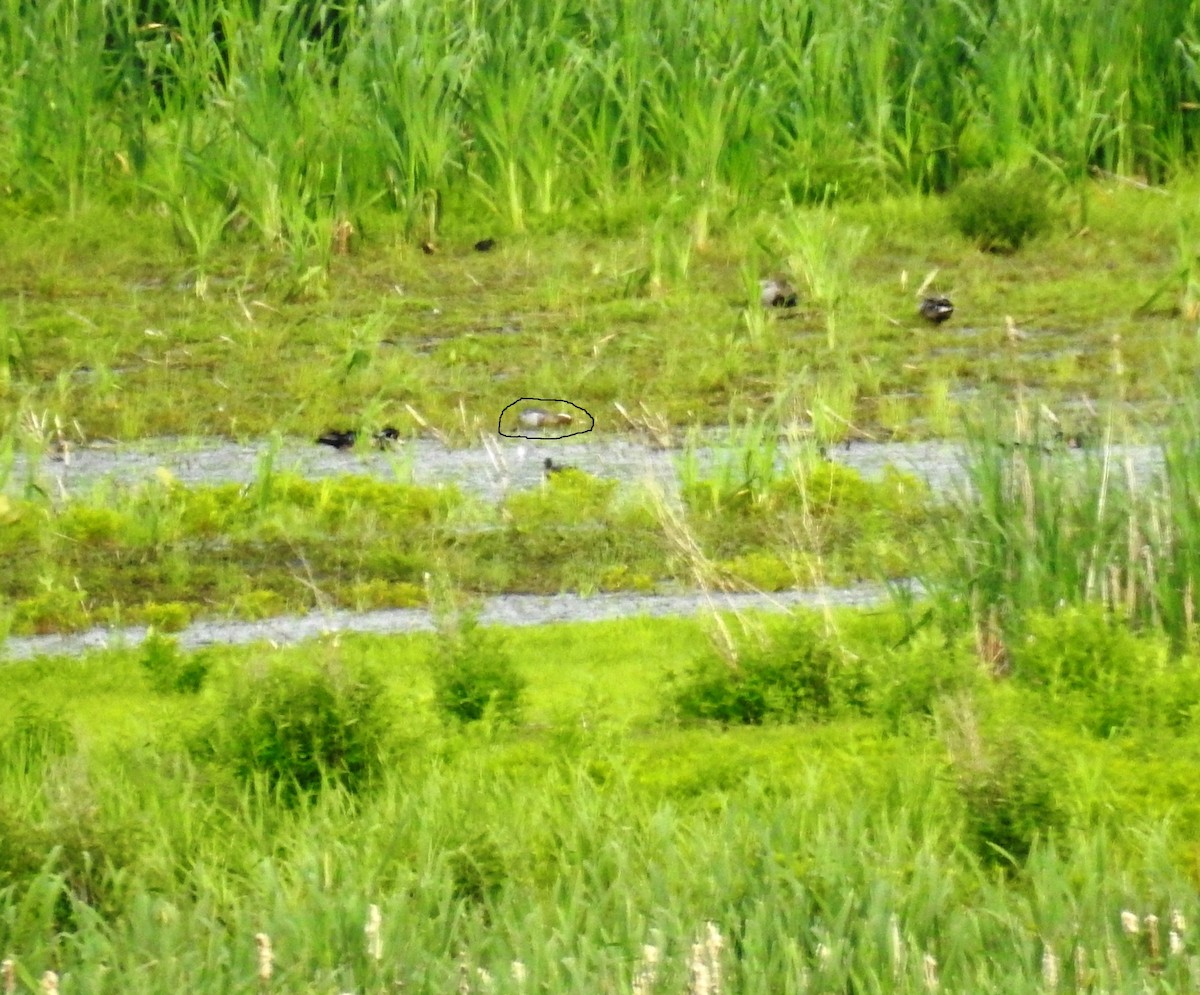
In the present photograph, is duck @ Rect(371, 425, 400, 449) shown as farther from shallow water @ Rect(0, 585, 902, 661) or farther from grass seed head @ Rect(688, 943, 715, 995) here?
grass seed head @ Rect(688, 943, 715, 995)

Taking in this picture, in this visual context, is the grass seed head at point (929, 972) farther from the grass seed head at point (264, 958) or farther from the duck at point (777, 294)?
the duck at point (777, 294)

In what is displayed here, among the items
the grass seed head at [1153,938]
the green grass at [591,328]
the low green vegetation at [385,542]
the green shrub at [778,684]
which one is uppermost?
the grass seed head at [1153,938]

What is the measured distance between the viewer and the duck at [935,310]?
1171 centimetres

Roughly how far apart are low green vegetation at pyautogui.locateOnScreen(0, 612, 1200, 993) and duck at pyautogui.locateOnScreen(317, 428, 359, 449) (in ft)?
10.4

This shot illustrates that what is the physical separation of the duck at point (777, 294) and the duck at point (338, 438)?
8.40ft

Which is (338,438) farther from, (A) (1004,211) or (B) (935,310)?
(A) (1004,211)

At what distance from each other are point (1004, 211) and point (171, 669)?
6981mm

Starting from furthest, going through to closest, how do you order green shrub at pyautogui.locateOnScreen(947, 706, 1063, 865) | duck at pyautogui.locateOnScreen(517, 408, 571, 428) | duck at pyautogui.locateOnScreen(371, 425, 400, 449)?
duck at pyautogui.locateOnScreen(517, 408, 571, 428), duck at pyautogui.locateOnScreen(371, 425, 400, 449), green shrub at pyautogui.locateOnScreen(947, 706, 1063, 865)

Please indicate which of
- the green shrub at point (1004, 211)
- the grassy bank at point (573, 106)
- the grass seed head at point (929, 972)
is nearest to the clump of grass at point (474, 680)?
the grass seed head at point (929, 972)

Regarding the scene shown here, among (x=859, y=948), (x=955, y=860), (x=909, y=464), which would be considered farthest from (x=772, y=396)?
(x=859, y=948)

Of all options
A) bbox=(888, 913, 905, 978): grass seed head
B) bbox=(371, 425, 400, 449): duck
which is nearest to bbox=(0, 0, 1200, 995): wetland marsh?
bbox=(888, 913, 905, 978): grass seed head

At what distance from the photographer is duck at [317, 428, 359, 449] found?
10.2 meters

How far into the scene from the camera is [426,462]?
32.5 feet

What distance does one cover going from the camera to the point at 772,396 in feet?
34.9
